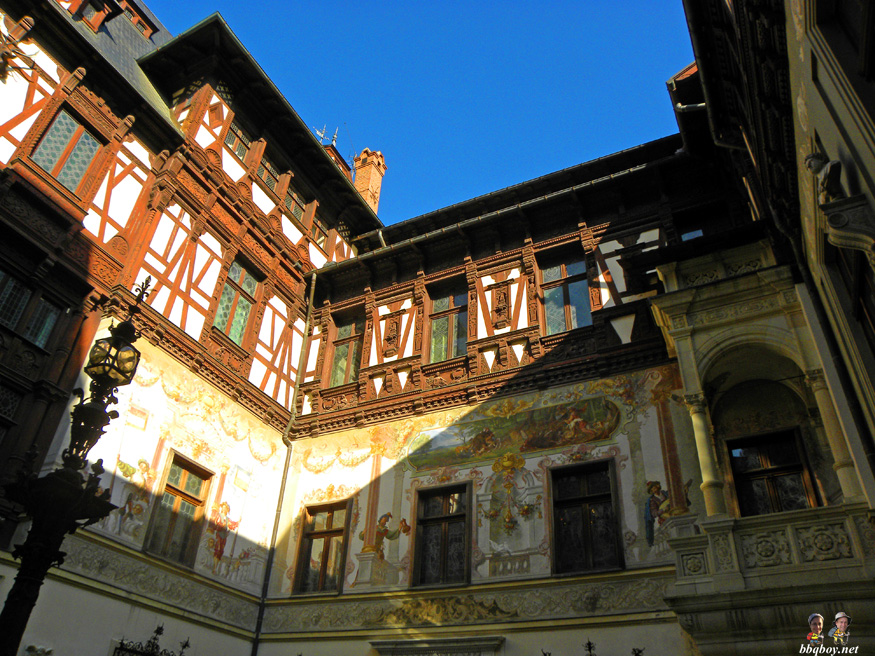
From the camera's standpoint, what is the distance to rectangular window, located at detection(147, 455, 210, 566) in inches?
428

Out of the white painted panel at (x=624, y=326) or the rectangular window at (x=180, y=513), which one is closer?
the rectangular window at (x=180, y=513)

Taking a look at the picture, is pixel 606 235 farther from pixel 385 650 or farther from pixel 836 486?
pixel 385 650

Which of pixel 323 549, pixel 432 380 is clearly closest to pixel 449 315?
pixel 432 380

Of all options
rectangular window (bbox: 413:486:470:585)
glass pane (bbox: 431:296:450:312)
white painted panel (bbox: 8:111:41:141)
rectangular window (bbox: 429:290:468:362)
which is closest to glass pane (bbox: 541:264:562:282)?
rectangular window (bbox: 429:290:468:362)

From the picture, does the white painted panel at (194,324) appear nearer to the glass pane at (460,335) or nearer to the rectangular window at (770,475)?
the glass pane at (460,335)

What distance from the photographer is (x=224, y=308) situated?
13562 millimetres

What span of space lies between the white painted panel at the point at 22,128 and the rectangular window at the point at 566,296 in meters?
9.40

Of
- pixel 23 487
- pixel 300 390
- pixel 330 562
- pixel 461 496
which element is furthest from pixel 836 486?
pixel 300 390

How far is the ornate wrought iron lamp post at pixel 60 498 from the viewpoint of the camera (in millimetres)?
4556

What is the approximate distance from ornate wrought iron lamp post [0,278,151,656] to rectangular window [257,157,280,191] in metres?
10.7

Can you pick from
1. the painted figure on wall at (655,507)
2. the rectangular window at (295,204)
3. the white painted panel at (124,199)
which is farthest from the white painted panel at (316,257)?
the painted figure on wall at (655,507)

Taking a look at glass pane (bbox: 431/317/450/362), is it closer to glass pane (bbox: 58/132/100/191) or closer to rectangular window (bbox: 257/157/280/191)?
rectangular window (bbox: 257/157/280/191)

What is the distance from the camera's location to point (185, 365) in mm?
12078

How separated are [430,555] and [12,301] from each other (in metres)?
7.73
